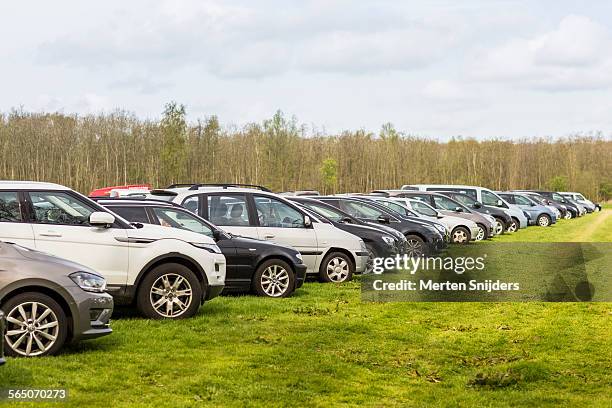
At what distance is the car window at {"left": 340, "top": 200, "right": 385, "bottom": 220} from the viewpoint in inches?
909

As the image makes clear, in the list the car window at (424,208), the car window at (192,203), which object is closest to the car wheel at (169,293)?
the car window at (192,203)

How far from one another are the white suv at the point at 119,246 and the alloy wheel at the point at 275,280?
243cm

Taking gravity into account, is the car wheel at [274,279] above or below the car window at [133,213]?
below

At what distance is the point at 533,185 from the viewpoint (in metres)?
123

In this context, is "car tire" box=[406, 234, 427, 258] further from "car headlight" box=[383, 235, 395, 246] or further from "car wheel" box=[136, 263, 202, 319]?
"car wheel" box=[136, 263, 202, 319]

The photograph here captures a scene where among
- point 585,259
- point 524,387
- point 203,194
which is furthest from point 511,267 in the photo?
point 524,387

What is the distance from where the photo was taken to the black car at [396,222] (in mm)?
23094

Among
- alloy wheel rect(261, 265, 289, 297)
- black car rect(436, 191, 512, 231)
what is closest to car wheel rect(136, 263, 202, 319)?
alloy wheel rect(261, 265, 289, 297)

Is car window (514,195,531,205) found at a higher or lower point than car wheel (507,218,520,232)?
higher

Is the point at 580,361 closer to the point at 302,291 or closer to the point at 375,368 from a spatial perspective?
the point at 375,368

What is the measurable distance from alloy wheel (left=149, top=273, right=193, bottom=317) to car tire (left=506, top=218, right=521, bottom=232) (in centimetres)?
2942

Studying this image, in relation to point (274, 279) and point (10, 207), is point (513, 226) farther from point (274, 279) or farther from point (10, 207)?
point (10, 207)

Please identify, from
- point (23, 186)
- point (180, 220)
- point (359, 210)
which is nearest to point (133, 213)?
point (180, 220)

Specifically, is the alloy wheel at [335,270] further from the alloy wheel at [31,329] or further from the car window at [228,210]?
the alloy wheel at [31,329]
